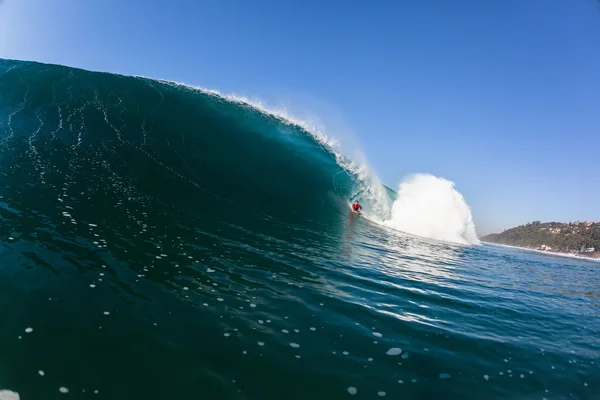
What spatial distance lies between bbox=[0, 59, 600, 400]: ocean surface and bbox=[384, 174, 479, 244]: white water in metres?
10.9

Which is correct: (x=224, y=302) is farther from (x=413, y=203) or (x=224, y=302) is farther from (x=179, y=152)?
(x=413, y=203)

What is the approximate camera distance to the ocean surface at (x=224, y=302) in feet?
11.0

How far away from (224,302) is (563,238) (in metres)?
122

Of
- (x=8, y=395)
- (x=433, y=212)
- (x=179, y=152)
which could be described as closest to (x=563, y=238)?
(x=433, y=212)

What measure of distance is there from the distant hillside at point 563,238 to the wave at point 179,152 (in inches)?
3353

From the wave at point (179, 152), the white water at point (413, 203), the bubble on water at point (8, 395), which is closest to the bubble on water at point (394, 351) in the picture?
the bubble on water at point (8, 395)

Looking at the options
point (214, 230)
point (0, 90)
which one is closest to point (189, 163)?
point (214, 230)

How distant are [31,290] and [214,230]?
15.4ft

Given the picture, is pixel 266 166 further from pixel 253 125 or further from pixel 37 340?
pixel 37 340

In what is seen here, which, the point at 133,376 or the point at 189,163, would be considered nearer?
the point at 133,376

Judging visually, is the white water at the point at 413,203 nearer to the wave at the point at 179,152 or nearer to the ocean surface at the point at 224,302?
the wave at the point at 179,152

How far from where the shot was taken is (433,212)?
24.7 m

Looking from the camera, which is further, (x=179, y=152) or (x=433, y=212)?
(x=433, y=212)

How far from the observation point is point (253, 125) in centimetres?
2220
